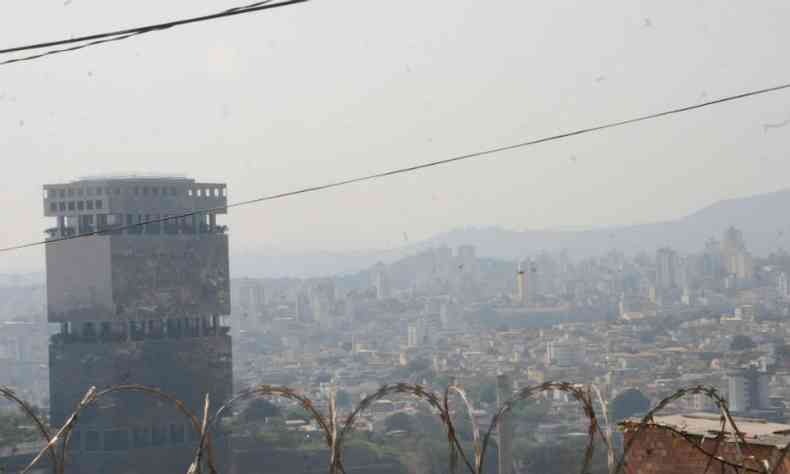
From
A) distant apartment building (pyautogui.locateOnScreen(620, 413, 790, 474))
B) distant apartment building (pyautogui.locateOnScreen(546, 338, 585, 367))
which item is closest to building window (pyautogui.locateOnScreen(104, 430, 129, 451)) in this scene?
distant apartment building (pyautogui.locateOnScreen(546, 338, 585, 367))

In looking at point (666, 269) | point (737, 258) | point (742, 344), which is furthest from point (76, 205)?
point (737, 258)

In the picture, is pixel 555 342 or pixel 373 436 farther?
pixel 555 342

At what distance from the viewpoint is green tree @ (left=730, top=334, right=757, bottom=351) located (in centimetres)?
6425

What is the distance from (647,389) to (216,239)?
92.7 feet

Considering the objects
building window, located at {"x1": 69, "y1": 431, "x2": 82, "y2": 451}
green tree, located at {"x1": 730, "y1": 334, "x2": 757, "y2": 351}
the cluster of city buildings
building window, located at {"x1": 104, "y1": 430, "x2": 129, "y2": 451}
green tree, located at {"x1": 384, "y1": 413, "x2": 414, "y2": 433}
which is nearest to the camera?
green tree, located at {"x1": 384, "y1": 413, "x2": 414, "y2": 433}

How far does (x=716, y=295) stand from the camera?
85750 millimetres

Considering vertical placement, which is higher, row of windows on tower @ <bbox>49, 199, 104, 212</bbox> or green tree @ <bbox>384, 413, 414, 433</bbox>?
row of windows on tower @ <bbox>49, 199, 104, 212</bbox>

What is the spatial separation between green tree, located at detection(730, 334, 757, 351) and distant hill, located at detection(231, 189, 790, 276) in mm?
23449

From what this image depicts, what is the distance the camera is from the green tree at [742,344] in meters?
64.2

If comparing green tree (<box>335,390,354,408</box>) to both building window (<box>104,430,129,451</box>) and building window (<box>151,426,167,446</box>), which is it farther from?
building window (<box>104,430,129,451</box>)

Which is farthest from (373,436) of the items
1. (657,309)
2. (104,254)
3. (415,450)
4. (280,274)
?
(280,274)

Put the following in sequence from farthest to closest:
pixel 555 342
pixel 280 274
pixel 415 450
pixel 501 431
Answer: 1. pixel 280 274
2. pixel 555 342
3. pixel 415 450
4. pixel 501 431

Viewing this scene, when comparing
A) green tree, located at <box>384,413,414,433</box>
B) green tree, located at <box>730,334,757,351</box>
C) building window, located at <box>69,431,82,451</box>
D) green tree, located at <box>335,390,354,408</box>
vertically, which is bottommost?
building window, located at <box>69,431,82,451</box>

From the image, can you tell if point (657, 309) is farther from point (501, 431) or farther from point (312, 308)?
point (501, 431)
